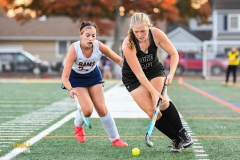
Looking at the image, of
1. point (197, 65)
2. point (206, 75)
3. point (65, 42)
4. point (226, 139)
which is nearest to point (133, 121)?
point (226, 139)

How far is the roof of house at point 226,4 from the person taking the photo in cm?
5613

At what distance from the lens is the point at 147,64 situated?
7809 millimetres

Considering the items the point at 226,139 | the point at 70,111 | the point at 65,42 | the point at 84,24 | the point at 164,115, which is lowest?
the point at 65,42

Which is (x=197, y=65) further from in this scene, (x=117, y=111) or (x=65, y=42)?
(x=117, y=111)

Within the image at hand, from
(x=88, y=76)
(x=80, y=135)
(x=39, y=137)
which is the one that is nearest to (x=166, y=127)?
(x=88, y=76)

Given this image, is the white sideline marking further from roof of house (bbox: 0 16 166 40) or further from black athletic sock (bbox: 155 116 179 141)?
roof of house (bbox: 0 16 166 40)

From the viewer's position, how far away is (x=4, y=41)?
53.9m

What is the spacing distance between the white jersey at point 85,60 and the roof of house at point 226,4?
48.6 m

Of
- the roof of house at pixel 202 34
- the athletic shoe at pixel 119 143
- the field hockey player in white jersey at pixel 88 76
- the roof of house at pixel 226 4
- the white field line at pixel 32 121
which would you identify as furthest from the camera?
the roof of house at pixel 202 34

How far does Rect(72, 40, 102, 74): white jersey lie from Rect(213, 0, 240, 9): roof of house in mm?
48640

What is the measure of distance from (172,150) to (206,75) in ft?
97.7

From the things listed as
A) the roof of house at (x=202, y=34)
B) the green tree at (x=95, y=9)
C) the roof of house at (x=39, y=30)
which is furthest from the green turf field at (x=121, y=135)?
the roof of house at (x=202, y=34)

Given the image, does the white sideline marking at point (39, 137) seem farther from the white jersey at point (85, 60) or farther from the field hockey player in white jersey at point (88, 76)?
the white jersey at point (85, 60)

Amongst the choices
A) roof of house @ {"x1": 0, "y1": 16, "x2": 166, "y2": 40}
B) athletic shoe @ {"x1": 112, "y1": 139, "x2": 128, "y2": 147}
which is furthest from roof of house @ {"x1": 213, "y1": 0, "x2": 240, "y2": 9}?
athletic shoe @ {"x1": 112, "y1": 139, "x2": 128, "y2": 147}
